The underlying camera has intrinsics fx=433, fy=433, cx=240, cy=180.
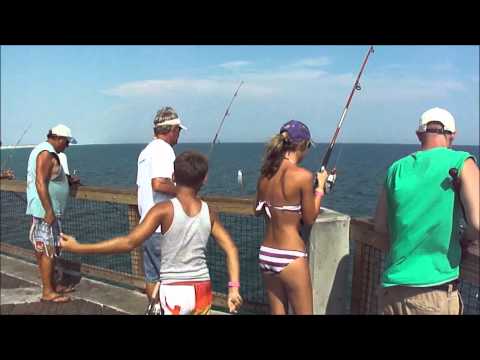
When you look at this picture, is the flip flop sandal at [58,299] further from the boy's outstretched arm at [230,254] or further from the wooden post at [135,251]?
the boy's outstretched arm at [230,254]

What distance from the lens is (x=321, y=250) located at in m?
3.45

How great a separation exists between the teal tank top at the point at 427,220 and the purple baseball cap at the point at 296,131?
0.75 m

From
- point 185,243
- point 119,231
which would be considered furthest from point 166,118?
point 119,231

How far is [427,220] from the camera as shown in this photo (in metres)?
2.52

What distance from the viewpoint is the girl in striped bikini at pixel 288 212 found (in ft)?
9.86

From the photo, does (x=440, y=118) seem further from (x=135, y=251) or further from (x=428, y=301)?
(x=135, y=251)

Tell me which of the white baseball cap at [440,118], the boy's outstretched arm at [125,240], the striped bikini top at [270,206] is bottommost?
the boy's outstretched arm at [125,240]

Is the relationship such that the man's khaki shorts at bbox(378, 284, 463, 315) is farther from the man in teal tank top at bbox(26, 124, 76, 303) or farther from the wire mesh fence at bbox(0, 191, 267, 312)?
the man in teal tank top at bbox(26, 124, 76, 303)

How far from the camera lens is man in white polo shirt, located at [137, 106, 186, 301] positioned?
354 cm

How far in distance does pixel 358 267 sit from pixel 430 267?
104 centimetres

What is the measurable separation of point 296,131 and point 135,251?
2882mm

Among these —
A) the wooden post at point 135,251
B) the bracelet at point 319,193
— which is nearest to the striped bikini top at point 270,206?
the bracelet at point 319,193

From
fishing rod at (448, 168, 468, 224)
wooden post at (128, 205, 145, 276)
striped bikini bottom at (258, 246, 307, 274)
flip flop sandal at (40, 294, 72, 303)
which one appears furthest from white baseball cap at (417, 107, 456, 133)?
flip flop sandal at (40, 294, 72, 303)

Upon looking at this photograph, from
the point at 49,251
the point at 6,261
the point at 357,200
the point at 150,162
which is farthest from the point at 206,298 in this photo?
the point at 357,200
